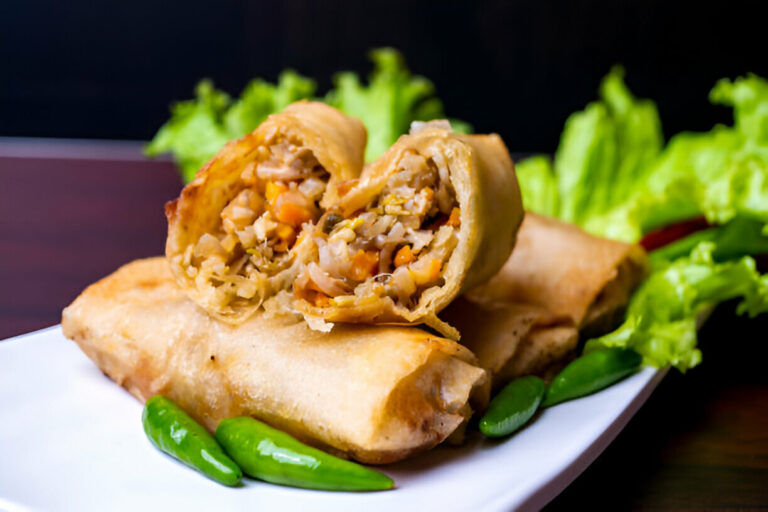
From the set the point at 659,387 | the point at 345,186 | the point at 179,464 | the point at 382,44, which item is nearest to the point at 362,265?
the point at 345,186

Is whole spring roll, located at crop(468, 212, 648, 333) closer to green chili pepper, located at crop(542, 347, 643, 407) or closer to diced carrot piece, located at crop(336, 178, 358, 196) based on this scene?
green chili pepper, located at crop(542, 347, 643, 407)

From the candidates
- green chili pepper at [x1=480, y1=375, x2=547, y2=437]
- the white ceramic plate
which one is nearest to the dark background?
the white ceramic plate

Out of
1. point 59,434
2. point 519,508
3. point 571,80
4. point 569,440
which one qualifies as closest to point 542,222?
point 569,440

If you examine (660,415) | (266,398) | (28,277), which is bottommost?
(28,277)

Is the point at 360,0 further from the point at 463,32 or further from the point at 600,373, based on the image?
the point at 600,373

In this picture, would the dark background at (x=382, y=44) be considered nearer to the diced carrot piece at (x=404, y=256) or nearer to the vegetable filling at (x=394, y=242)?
the vegetable filling at (x=394, y=242)
